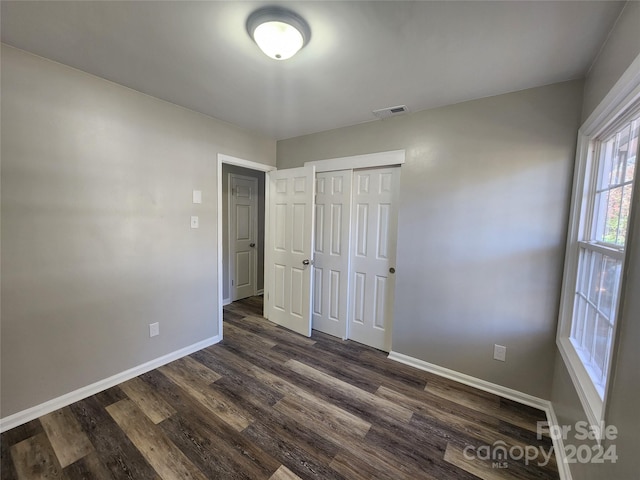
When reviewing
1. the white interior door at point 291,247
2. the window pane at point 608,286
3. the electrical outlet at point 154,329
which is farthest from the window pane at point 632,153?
the electrical outlet at point 154,329

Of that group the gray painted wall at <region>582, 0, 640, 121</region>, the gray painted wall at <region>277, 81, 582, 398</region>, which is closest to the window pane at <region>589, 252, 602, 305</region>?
the gray painted wall at <region>277, 81, 582, 398</region>

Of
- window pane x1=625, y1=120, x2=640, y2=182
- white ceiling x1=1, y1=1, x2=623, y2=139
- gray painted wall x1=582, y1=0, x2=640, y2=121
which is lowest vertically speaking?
window pane x1=625, y1=120, x2=640, y2=182

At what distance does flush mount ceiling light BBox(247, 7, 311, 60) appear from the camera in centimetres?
126

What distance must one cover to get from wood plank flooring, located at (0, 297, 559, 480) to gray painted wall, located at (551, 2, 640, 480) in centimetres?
58

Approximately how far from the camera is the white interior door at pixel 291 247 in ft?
9.74

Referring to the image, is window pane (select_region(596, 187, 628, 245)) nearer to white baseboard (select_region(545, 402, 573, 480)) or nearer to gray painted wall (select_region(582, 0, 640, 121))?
gray painted wall (select_region(582, 0, 640, 121))

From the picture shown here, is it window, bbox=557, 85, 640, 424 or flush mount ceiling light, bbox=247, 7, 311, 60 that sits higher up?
flush mount ceiling light, bbox=247, 7, 311, 60

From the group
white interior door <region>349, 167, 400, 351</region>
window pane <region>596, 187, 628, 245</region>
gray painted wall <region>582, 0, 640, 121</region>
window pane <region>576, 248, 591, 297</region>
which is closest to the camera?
gray painted wall <region>582, 0, 640, 121</region>

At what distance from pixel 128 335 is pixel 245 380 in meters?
1.06

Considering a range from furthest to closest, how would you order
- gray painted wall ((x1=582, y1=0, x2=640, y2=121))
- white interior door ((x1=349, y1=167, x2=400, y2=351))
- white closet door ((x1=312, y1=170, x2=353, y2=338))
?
white closet door ((x1=312, y1=170, x2=353, y2=338)), white interior door ((x1=349, y1=167, x2=400, y2=351)), gray painted wall ((x1=582, y1=0, x2=640, y2=121))

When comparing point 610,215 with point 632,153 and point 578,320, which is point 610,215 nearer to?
point 632,153

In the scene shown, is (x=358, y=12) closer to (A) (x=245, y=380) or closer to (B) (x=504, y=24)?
(B) (x=504, y=24)

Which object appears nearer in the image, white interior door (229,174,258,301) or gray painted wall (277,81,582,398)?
gray painted wall (277,81,582,398)

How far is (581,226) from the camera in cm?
166
